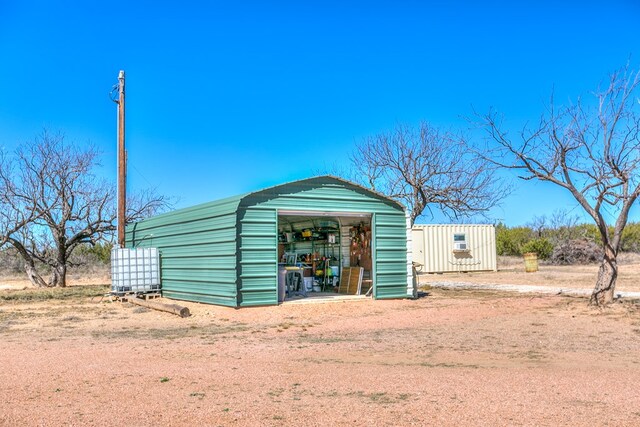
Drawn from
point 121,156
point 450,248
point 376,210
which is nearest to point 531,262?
point 450,248

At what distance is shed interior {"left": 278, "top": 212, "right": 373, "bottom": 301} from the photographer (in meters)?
17.1

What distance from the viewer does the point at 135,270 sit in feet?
56.2

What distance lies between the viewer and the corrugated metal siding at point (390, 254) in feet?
51.1

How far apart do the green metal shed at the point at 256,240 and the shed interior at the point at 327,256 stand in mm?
637

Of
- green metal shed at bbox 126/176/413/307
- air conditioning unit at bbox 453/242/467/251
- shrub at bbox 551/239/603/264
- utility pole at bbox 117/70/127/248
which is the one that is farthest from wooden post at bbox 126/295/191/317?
shrub at bbox 551/239/603/264

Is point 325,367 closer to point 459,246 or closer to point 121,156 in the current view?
point 121,156

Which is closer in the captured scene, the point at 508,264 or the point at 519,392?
the point at 519,392

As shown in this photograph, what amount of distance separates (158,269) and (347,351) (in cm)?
1026

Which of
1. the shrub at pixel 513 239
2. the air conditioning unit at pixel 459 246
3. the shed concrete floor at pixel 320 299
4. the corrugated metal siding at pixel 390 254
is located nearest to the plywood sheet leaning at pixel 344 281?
the shed concrete floor at pixel 320 299

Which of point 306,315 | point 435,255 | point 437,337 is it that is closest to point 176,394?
point 437,337

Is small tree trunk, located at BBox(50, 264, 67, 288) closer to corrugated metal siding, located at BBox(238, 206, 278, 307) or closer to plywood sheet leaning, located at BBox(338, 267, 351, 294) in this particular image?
plywood sheet leaning, located at BBox(338, 267, 351, 294)

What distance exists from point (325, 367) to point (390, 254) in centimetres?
870

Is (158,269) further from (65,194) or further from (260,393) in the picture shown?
(260,393)

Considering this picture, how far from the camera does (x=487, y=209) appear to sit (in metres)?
23.4
